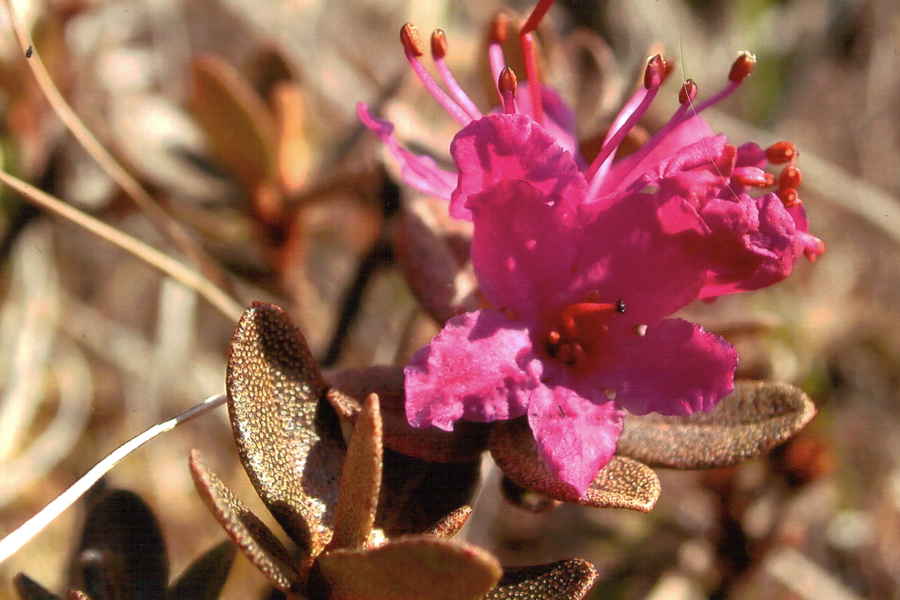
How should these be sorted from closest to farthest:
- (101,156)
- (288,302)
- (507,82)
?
(507,82) < (101,156) < (288,302)

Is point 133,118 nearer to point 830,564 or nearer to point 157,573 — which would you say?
point 157,573

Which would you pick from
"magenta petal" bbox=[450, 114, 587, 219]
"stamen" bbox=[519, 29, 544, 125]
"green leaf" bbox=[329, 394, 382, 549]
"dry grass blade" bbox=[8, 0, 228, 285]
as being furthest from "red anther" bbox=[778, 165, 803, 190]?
"dry grass blade" bbox=[8, 0, 228, 285]

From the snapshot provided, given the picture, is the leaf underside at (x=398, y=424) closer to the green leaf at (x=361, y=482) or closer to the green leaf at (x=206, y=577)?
the green leaf at (x=361, y=482)

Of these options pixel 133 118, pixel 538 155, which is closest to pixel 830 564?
pixel 538 155

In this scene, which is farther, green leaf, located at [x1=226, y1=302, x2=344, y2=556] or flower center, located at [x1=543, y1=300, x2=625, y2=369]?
flower center, located at [x1=543, y1=300, x2=625, y2=369]

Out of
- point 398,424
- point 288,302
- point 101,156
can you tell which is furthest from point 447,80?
point 288,302

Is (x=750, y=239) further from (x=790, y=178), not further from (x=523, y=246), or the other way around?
(x=523, y=246)

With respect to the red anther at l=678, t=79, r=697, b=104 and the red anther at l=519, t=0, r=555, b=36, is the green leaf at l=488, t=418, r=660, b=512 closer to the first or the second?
the red anther at l=678, t=79, r=697, b=104

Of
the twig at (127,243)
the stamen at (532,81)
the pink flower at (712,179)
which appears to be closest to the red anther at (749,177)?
the pink flower at (712,179)
